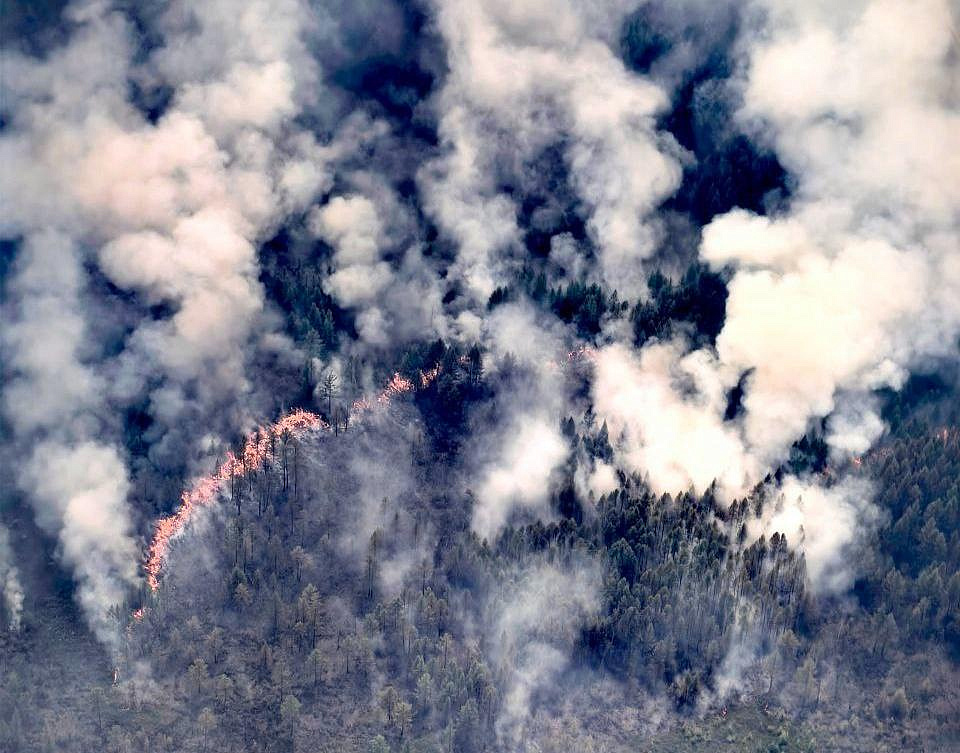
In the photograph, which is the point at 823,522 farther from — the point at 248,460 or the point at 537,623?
the point at 248,460

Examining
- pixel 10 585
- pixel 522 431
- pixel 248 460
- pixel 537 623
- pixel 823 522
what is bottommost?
pixel 537 623

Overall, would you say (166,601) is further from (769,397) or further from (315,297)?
(769,397)

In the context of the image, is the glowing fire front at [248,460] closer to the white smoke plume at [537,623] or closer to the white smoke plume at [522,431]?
the white smoke plume at [522,431]

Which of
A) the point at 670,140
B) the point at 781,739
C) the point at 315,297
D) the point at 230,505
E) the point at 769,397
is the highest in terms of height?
the point at 670,140

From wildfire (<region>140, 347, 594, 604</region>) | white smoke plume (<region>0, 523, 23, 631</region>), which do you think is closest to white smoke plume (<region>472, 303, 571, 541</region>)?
wildfire (<region>140, 347, 594, 604</region>)

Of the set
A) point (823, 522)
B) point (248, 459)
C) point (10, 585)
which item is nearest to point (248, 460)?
point (248, 459)

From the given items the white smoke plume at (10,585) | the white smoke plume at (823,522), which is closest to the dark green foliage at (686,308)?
the white smoke plume at (823,522)

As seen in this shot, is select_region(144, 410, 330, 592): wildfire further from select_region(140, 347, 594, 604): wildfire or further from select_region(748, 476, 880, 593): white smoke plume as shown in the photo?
select_region(748, 476, 880, 593): white smoke plume

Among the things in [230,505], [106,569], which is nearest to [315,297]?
[230,505]
